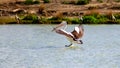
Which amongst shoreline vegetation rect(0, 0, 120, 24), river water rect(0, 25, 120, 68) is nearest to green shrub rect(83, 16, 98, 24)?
shoreline vegetation rect(0, 0, 120, 24)

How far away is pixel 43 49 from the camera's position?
25.0 meters

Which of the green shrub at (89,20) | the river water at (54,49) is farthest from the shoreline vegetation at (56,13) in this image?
the river water at (54,49)

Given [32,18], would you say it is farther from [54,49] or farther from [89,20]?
[54,49]

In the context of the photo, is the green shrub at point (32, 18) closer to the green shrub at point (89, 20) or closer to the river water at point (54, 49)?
the green shrub at point (89, 20)

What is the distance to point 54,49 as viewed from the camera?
25203 mm

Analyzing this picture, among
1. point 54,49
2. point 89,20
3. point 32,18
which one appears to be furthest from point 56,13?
point 54,49

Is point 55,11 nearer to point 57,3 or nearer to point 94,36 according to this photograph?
point 57,3

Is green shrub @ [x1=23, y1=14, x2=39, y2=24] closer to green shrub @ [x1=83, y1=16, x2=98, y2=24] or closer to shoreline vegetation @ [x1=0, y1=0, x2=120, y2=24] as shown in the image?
shoreline vegetation @ [x1=0, y1=0, x2=120, y2=24]

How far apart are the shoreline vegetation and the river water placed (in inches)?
135

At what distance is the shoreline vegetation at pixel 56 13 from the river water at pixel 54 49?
11.2 feet

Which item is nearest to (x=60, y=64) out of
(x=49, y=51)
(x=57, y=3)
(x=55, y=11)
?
(x=49, y=51)

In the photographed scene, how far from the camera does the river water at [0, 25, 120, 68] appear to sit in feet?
68.9

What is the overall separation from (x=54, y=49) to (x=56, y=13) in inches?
660

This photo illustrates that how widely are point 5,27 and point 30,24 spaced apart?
2715 mm
